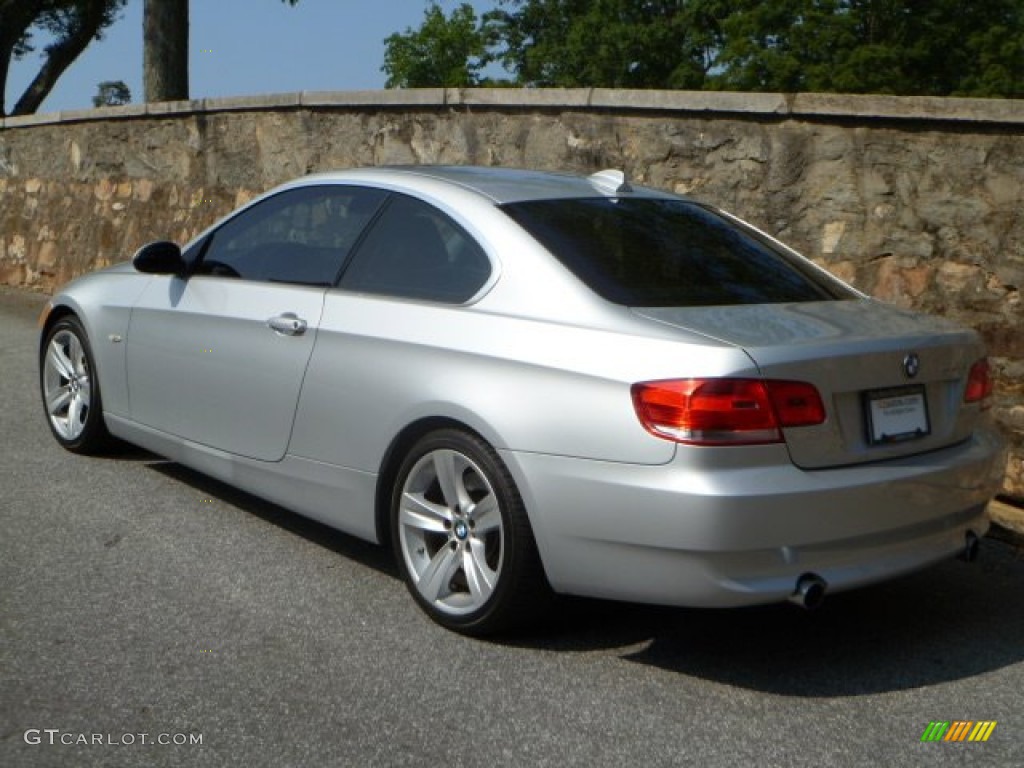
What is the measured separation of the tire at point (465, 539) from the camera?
13.8ft

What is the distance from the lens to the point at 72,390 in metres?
6.80

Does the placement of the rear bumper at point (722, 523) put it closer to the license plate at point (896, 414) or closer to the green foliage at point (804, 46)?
the license plate at point (896, 414)

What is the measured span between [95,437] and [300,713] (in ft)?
10.7

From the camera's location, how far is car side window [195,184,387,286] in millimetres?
5199

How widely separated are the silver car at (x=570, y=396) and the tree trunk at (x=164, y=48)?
11527 mm

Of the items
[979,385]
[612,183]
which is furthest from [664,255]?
[979,385]

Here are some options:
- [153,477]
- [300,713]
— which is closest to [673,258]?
[300,713]

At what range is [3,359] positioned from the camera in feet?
33.7

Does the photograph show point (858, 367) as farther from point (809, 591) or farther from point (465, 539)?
point (465, 539)

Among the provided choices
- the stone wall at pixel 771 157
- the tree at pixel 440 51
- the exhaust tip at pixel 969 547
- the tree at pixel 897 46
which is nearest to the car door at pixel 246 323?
the exhaust tip at pixel 969 547

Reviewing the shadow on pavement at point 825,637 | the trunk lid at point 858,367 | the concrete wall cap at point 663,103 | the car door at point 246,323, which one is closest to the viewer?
the trunk lid at point 858,367

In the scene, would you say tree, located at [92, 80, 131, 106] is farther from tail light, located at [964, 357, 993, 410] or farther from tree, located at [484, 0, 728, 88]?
tail light, located at [964, 357, 993, 410]

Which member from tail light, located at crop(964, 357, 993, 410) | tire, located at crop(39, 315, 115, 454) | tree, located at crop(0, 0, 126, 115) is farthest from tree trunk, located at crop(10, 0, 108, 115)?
tail light, located at crop(964, 357, 993, 410)

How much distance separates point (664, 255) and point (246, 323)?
1641mm
